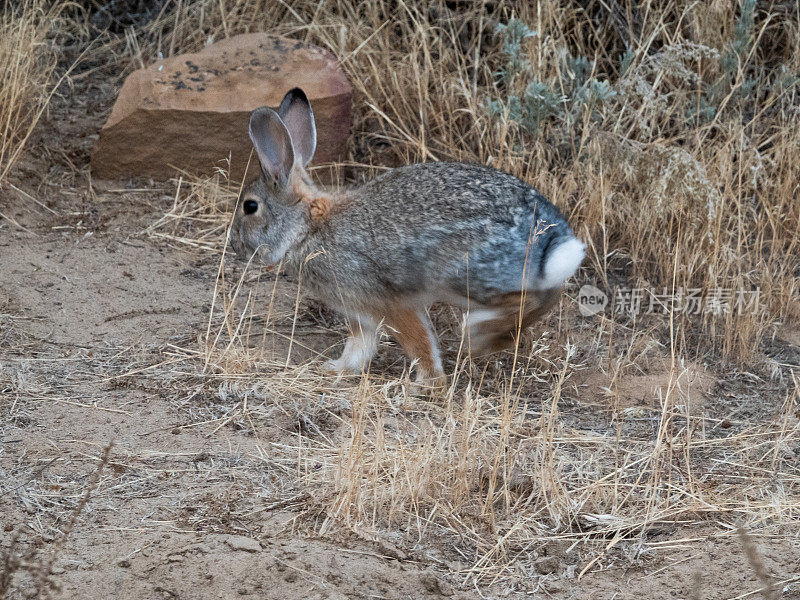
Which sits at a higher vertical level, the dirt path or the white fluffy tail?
the white fluffy tail

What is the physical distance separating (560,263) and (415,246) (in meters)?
0.64

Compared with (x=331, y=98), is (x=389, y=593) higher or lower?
lower

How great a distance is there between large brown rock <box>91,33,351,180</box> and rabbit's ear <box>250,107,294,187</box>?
1265 millimetres

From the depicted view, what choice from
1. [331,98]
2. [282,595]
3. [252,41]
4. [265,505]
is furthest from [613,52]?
[282,595]

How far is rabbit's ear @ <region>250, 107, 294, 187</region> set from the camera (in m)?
4.54

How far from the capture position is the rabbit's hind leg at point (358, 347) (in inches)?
178

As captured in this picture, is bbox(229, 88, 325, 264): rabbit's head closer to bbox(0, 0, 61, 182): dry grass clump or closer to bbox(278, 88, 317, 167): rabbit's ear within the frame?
bbox(278, 88, 317, 167): rabbit's ear

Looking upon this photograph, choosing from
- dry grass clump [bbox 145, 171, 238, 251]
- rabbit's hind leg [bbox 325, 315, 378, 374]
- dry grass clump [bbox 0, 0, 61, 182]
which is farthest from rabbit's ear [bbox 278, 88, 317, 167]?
dry grass clump [bbox 0, 0, 61, 182]

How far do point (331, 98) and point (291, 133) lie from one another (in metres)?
1.16

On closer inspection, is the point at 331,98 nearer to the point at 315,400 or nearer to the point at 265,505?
the point at 315,400

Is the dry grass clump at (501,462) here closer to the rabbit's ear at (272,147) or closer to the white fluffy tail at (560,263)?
the white fluffy tail at (560,263)

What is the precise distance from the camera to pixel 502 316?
4367 millimetres

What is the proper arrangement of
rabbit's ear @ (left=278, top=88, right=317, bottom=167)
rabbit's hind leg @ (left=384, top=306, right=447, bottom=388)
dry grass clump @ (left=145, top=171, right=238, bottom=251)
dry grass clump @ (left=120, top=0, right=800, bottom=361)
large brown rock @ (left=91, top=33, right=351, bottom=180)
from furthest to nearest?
large brown rock @ (left=91, top=33, right=351, bottom=180) → dry grass clump @ (left=145, top=171, right=238, bottom=251) → dry grass clump @ (left=120, top=0, right=800, bottom=361) → rabbit's ear @ (left=278, top=88, right=317, bottom=167) → rabbit's hind leg @ (left=384, top=306, right=447, bottom=388)

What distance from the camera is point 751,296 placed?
4984 mm
